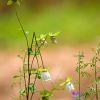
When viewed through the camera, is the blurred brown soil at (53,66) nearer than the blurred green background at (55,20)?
Yes

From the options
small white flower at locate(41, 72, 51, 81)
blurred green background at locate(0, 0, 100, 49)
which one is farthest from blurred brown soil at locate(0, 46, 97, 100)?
small white flower at locate(41, 72, 51, 81)

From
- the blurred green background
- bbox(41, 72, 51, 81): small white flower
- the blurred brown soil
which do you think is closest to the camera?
bbox(41, 72, 51, 81): small white flower

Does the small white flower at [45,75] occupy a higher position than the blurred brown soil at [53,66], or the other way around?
the blurred brown soil at [53,66]

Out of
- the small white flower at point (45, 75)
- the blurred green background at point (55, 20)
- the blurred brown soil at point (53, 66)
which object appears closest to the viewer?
the small white flower at point (45, 75)

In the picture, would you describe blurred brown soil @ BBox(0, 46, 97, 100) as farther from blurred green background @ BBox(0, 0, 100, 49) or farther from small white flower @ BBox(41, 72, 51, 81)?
small white flower @ BBox(41, 72, 51, 81)

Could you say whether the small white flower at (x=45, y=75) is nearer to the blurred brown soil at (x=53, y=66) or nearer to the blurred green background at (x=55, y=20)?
the blurred brown soil at (x=53, y=66)

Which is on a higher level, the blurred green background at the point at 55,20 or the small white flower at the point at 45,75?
the blurred green background at the point at 55,20

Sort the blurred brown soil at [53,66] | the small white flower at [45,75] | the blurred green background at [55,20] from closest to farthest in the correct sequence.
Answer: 1. the small white flower at [45,75]
2. the blurred brown soil at [53,66]
3. the blurred green background at [55,20]

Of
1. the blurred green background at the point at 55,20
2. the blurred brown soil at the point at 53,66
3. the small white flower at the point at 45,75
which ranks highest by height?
the blurred green background at the point at 55,20

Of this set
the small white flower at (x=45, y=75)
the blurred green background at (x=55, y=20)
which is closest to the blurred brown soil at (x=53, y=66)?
the blurred green background at (x=55, y=20)
